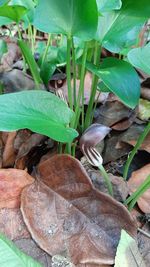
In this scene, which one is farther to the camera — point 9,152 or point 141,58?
point 9,152

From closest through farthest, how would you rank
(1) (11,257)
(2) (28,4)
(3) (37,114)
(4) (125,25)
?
(1) (11,257) → (3) (37,114) → (4) (125,25) → (2) (28,4)

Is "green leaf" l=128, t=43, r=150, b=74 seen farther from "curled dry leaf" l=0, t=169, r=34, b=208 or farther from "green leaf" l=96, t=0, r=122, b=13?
"curled dry leaf" l=0, t=169, r=34, b=208

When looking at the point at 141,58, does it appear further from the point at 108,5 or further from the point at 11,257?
the point at 11,257

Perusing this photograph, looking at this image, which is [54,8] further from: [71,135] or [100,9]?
[71,135]

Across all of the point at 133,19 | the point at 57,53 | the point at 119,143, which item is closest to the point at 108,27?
the point at 133,19

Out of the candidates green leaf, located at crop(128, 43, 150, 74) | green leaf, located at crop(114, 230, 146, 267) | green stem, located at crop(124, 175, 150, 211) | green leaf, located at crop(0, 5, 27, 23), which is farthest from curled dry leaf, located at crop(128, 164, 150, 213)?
green leaf, located at crop(0, 5, 27, 23)

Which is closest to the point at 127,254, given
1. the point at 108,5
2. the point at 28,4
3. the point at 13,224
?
the point at 13,224
